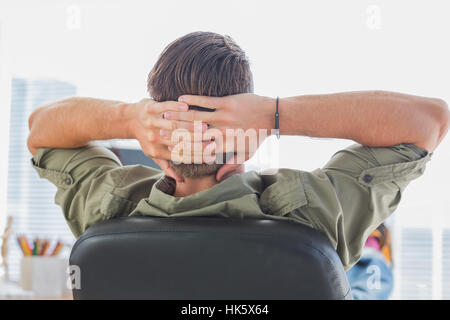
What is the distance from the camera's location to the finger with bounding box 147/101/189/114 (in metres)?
0.79

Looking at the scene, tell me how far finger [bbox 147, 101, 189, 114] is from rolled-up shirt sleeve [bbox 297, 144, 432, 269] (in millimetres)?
251

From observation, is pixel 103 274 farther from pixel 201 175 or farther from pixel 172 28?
pixel 172 28

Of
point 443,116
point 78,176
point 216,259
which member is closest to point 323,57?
point 443,116

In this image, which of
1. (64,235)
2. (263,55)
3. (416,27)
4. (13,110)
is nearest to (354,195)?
(263,55)

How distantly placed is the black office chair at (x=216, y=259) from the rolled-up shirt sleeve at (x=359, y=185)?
15 cm

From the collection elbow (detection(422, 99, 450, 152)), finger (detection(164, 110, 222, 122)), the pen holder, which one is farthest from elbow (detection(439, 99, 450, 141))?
the pen holder

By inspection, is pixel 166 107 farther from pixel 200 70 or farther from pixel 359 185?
pixel 359 185

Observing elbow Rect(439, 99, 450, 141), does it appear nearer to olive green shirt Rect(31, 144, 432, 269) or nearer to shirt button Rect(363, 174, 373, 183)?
olive green shirt Rect(31, 144, 432, 269)

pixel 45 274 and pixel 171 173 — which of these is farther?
pixel 45 274

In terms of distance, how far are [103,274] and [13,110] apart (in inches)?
117

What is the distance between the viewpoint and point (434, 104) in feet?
2.76

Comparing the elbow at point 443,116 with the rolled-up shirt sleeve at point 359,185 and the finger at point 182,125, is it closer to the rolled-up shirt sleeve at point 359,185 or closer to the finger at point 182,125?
the rolled-up shirt sleeve at point 359,185

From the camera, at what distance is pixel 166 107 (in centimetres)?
80

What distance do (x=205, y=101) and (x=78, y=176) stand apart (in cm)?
38
